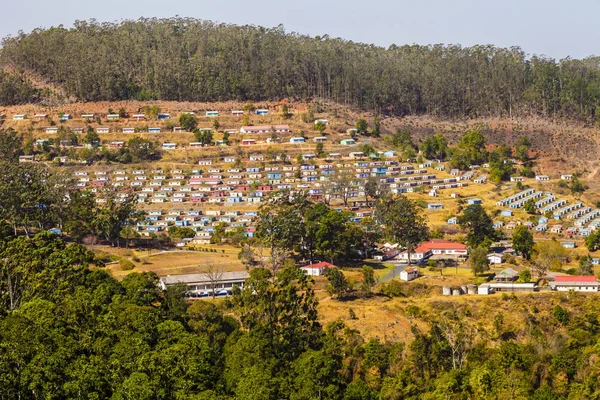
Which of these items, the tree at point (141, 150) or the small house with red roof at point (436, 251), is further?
the tree at point (141, 150)

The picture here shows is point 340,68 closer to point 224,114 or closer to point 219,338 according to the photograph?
point 224,114

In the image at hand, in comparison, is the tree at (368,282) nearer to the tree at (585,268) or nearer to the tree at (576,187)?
the tree at (585,268)

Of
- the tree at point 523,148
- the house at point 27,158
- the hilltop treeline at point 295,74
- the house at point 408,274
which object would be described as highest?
the hilltop treeline at point 295,74

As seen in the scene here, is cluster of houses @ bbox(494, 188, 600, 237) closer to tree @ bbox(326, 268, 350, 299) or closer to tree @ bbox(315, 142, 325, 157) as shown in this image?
tree @ bbox(315, 142, 325, 157)

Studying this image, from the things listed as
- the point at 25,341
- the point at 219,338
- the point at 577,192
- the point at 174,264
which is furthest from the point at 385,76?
the point at 25,341

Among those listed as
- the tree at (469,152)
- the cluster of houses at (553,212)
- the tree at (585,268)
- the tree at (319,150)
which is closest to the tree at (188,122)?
the tree at (319,150)

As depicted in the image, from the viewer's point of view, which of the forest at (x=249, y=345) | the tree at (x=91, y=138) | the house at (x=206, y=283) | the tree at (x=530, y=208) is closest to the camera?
the forest at (x=249, y=345)
